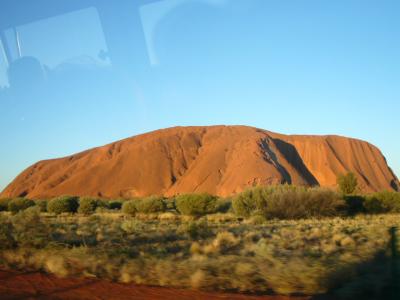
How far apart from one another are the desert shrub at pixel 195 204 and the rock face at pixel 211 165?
33.0m

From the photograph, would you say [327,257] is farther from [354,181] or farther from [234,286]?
[354,181]

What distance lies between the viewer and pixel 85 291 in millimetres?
9805

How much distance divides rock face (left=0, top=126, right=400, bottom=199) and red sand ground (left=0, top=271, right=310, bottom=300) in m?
69.0

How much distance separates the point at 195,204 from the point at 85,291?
35.8m

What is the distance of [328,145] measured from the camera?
356ft

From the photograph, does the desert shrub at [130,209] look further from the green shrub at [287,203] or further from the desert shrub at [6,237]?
the desert shrub at [6,237]

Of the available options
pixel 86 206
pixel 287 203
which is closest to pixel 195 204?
pixel 287 203

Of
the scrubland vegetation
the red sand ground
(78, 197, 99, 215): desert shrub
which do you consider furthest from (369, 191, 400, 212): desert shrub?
the red sand ground

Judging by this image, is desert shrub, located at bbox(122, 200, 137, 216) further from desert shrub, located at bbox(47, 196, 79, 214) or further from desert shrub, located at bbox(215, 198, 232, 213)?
desert shrub, located at bbox(215, 198, 232, 213)

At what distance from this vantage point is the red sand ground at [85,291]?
924 cm

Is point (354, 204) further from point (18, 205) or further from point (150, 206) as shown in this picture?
point (18, 205)

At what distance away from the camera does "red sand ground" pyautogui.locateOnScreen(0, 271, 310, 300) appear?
30.3ft

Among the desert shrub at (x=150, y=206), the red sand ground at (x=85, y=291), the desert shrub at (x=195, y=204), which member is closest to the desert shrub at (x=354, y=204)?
the desert shrub at (x=195, y=204)

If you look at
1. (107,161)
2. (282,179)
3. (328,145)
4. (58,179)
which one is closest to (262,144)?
(282,179)
